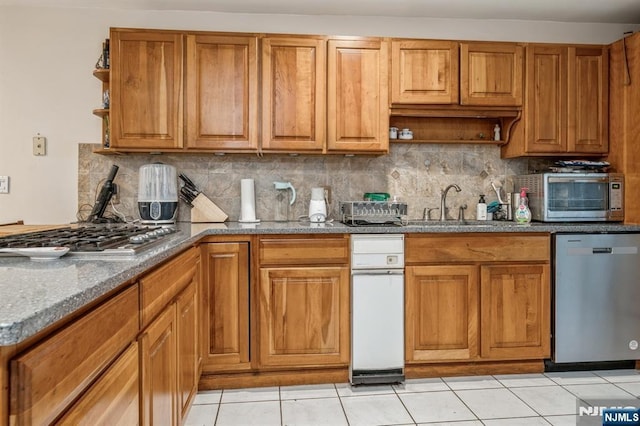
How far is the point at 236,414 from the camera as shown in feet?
7.23

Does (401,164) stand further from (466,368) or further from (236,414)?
(236,414)

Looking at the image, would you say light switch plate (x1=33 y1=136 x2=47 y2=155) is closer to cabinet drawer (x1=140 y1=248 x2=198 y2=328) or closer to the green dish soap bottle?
cabinet drawer (x1=140 y1=248 x2=198 y2=328)

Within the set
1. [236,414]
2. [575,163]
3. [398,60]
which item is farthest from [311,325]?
[575,163]

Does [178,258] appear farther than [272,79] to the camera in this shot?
No

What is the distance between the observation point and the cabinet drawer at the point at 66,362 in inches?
27.2

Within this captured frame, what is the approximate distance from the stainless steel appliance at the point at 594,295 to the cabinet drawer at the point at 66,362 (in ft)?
7.98

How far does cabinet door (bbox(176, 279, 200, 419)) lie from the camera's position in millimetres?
1765

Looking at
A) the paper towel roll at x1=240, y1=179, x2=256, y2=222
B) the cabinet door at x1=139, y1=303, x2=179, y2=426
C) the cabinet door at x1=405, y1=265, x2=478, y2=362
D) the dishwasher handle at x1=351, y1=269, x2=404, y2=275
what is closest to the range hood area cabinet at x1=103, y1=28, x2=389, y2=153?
the paper towel roll at x1=240, y1=179, x2=256, y2=222

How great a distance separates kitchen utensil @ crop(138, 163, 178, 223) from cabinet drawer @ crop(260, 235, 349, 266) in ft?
2.44

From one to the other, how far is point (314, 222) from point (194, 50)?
51.1 inches

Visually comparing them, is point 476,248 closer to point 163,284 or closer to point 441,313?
point 441,313

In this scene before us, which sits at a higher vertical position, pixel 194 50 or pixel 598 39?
pixel 598 39

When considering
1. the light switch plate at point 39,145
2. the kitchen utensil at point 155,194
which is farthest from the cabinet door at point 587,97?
the light switch plate at point 39,145

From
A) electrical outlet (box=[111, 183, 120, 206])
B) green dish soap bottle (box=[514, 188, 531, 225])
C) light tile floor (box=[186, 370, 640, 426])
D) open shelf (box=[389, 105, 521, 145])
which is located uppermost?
open shelf (box=[389, 105, 521, 145])
